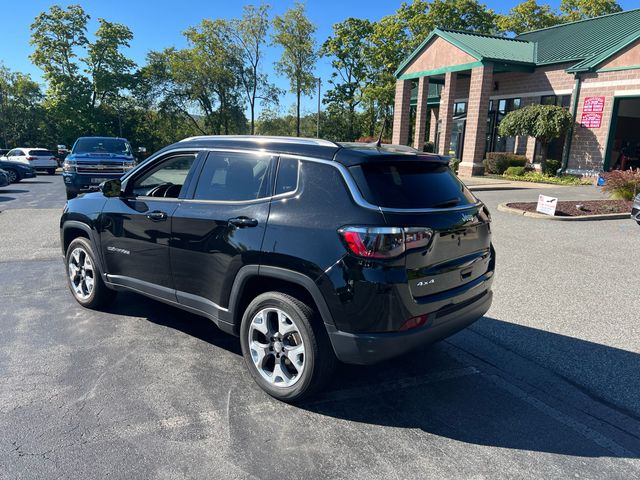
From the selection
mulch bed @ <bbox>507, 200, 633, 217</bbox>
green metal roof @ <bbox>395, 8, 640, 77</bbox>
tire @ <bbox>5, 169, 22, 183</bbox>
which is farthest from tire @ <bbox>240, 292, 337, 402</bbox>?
tire @ <bbox>5, 169, 22, 183</bbox>

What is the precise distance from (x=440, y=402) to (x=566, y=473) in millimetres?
925

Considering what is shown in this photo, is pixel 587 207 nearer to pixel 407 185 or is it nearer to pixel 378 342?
pixel 407 185

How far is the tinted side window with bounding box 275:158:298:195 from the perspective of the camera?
3373 millimetres

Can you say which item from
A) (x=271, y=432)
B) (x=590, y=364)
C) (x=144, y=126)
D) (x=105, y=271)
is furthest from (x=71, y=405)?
(x=144, y=126)

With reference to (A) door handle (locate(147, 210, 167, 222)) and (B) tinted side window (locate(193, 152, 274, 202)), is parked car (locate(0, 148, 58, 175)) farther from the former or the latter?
(B) tinted side window (locate(193, 152, 274, 202))

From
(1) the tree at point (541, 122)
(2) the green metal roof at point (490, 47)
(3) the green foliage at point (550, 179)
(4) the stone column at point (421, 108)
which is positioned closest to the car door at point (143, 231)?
(3) the green foliage at point (550, 179)

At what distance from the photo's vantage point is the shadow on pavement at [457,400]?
2984 millimetres

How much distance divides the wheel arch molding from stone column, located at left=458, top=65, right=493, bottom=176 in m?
21.3

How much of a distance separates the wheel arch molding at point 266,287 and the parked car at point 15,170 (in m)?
21.7

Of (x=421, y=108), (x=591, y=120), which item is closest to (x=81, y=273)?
(x=591, y=120)

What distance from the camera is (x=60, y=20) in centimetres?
4453

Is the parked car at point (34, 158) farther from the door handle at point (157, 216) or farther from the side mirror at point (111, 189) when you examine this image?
the door handle at point (157, 216)

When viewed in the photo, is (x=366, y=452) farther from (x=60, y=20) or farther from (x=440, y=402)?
(x=60, y=20)

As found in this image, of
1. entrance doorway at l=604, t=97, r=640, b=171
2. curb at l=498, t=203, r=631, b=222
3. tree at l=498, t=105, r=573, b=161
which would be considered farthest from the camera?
entrance doorway at l=604, t=97, r=640, b=171
